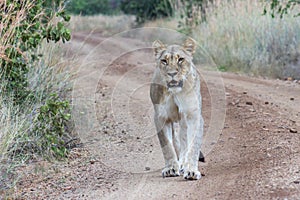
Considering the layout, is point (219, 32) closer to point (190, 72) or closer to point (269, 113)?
point (269, 113)

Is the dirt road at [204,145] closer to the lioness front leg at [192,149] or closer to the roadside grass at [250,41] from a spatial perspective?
the lioness front leg at [192,149]

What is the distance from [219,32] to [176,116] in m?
9.16

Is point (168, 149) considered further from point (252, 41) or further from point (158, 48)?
point (252, 41)

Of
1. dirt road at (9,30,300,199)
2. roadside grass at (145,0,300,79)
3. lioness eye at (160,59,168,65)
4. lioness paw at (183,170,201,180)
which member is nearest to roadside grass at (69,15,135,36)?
roadside grass at (145,0,300,79)

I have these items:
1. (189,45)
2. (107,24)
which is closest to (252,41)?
(189,45)

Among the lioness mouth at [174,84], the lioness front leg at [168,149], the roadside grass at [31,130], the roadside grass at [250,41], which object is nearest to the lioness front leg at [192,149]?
the lioness front leg at [168,149]

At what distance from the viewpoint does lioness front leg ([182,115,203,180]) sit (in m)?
5.87

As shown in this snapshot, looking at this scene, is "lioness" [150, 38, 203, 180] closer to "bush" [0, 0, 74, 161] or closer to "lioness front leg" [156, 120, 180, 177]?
"lioness front leg" [156, 120, 180, 177]

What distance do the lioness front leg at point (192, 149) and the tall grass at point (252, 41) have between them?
260 inches

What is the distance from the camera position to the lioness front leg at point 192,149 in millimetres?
5871

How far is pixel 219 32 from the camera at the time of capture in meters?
15.0

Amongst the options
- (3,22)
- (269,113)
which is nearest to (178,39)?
(269,113)

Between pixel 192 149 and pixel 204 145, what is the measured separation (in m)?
1.68

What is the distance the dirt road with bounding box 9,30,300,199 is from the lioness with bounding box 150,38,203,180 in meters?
0.18
